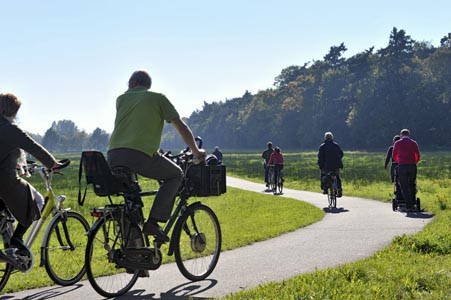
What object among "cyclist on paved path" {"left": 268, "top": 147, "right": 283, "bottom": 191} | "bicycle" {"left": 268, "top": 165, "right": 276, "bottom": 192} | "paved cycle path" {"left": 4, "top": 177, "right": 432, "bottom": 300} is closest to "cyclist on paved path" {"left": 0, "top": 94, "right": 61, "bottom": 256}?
"paved cycle path" {"left": 4, "top": 177, "right": 432, "bottom": 300}

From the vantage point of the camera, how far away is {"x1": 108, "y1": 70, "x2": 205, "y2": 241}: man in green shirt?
5227 mm

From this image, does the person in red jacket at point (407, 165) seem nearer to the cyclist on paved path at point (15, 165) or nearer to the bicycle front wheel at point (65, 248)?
the bicycle front wheel at point (65, 248)

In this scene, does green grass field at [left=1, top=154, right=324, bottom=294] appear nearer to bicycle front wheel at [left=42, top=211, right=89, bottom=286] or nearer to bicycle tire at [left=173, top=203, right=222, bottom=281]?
bicycle front wheel at [left=42, top=211, right=89, bottom=286]

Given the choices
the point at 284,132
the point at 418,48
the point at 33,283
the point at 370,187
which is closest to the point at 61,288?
the point at 33,283

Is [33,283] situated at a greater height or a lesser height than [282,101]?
lesser

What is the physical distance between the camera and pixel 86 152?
5215 mm

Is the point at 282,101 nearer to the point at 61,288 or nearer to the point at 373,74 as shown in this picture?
the point at 373,74

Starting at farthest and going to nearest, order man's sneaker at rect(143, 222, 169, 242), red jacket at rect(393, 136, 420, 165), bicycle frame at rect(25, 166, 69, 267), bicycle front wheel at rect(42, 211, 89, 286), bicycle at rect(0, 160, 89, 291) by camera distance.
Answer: red jacket at rect(393, 136, 420, 165) < bicycle front wheel at rect(42, 211, 89, 286) < bicycle frame at rect(25, 166, 69, 267) < man's sneaker at rect(143, 222, 169, 242) < bicycle at rect(0, 160, 89, 291)

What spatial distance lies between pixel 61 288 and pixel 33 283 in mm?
411

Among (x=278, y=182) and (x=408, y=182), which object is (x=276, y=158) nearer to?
(x=278, y=182)

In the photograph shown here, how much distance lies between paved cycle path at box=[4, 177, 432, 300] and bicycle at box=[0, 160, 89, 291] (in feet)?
0.63

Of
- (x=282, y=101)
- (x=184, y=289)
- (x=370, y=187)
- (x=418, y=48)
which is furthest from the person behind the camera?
(x=282, y=101)

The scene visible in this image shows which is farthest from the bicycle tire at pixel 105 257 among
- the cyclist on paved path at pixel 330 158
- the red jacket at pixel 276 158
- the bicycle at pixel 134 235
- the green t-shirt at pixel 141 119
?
the red jacket at pixel 276 158

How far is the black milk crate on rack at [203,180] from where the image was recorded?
583 cm
